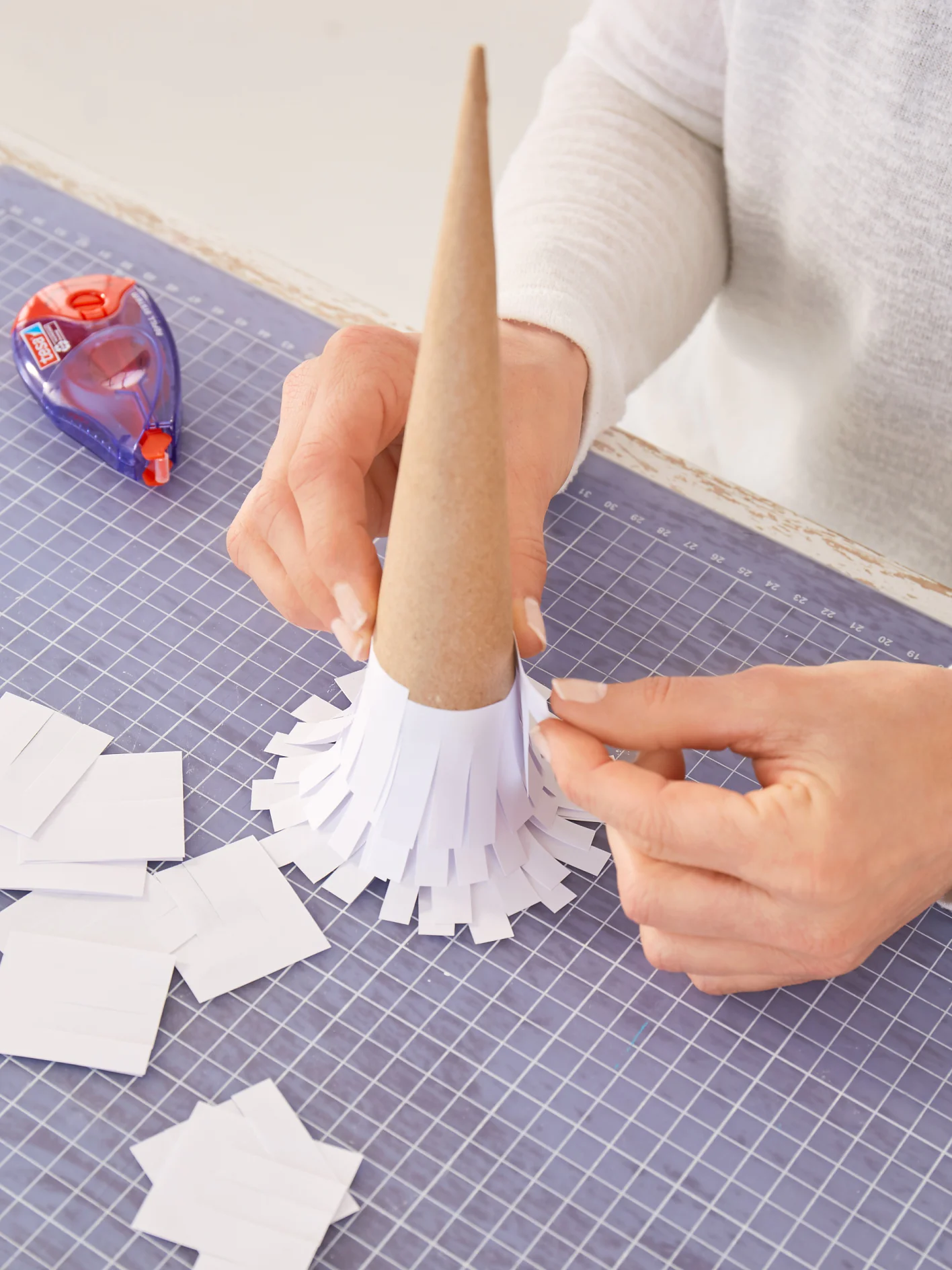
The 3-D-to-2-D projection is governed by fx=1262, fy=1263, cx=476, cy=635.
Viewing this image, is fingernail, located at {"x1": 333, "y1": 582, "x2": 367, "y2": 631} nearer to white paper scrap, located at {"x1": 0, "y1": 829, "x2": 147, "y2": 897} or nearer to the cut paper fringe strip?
the cut paper fringe strip

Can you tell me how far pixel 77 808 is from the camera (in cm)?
73

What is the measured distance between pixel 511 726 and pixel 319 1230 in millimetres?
263

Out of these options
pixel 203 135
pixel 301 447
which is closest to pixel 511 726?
pixel 301 447

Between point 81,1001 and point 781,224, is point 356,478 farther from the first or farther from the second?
point 781,224

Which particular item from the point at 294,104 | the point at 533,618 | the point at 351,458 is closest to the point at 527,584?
the point at 533,618

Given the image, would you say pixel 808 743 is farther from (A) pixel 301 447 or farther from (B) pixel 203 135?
(B) pixel 203 135

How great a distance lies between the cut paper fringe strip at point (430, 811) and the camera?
661 millimetres

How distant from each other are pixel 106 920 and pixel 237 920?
2.8 inches

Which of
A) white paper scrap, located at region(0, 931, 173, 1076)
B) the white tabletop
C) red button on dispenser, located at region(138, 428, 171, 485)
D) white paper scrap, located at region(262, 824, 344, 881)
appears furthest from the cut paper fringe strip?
the white tabletop

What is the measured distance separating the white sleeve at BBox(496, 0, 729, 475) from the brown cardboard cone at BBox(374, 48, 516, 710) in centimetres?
31

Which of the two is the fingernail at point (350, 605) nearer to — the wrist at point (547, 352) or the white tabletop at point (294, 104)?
the wrist at point (547, 352)

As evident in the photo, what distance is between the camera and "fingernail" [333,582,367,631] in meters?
0.68

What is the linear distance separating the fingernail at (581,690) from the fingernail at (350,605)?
0.11 m

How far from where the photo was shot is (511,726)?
68cm
